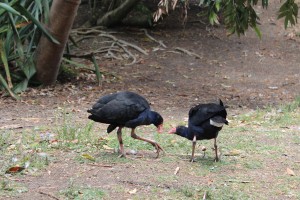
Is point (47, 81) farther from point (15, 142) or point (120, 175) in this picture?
point (120, 175)

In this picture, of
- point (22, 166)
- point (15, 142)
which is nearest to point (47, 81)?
point (15, 142)

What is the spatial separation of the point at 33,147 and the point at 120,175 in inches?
52.5

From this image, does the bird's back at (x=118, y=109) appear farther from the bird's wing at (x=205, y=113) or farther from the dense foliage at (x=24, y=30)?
the dense foliage at (x=24, y=30)

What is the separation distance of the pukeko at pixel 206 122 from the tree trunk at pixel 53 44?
484cm

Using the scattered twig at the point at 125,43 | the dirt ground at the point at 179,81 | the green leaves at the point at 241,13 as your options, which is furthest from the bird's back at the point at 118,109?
the scattered twig at the point at 125,43

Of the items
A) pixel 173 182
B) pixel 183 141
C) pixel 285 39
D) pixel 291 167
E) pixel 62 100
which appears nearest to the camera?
pixel 173 182

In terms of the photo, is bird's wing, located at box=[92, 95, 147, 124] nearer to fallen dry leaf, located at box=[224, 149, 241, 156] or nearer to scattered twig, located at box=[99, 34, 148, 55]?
fallen dry leaf, located at box=[224, 149, 241, 156]

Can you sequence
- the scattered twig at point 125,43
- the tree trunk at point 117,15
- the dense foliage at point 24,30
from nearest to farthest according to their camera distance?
the dense foliage at point 24,30 < the scattered twig at point 125,43 < the tree trunk at point 117,15

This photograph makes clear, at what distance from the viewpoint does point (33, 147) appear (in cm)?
577

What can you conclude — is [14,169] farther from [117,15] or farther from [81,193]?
[117,15]

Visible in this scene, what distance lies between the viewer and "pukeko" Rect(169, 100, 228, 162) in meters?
5.22

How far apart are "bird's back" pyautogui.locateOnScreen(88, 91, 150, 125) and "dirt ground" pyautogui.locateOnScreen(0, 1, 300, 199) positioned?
17.8 inches

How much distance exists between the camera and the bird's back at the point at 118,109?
5.21 m

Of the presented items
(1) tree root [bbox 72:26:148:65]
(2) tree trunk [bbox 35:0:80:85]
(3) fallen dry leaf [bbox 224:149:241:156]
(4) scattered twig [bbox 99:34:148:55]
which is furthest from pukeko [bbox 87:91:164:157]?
(4) scattered twig [bbox 99:34:148:55]
